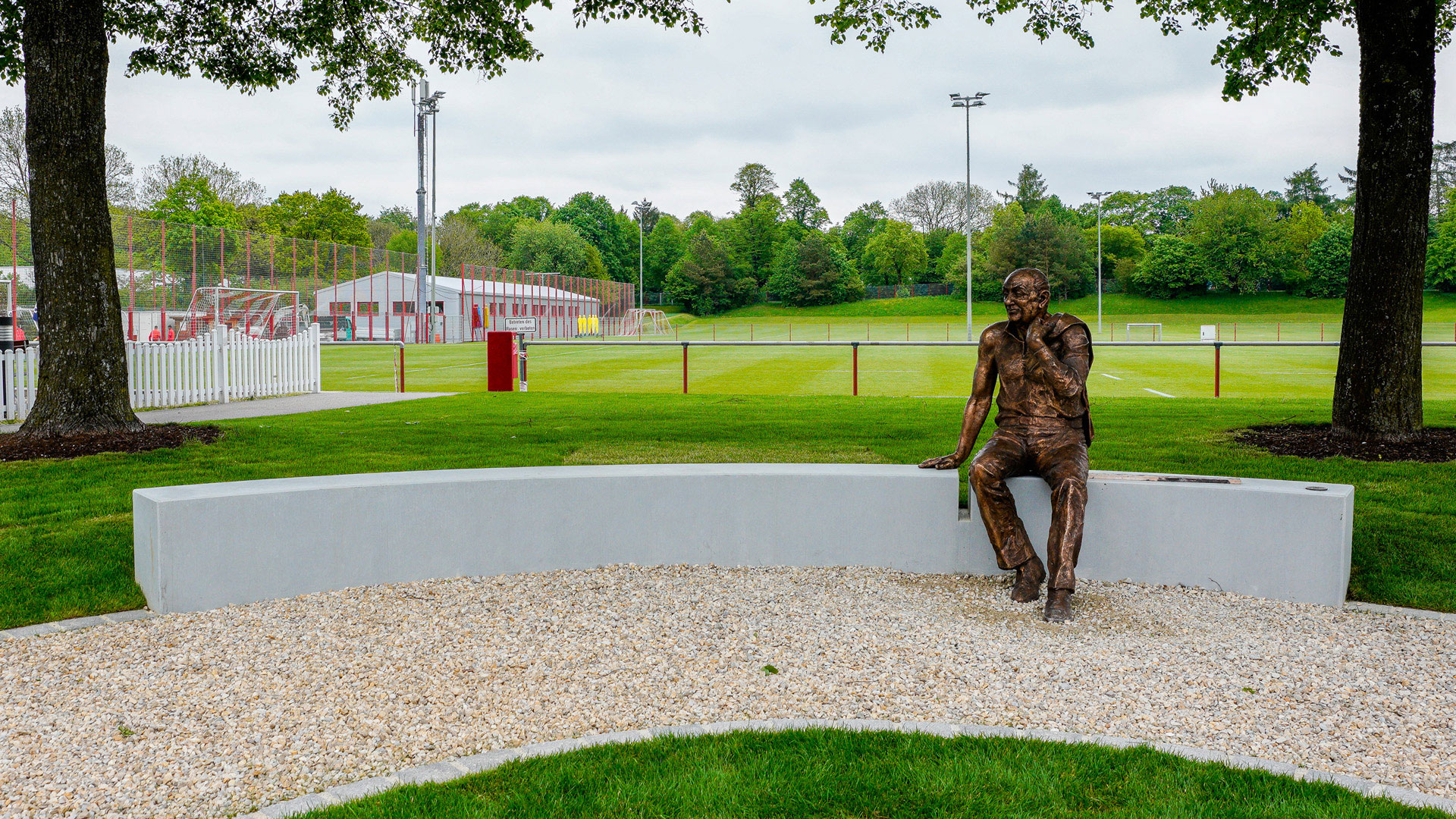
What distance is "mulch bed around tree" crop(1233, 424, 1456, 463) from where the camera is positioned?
9.36 metres

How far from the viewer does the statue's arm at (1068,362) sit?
19.1ft

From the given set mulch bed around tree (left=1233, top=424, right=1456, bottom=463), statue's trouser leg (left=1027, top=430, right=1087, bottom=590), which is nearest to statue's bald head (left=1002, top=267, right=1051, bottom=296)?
statue's trouser leg (left=1027, top=430, right=1087, bottom=590)

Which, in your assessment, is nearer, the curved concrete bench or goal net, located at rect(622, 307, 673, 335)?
the curved concrete bench

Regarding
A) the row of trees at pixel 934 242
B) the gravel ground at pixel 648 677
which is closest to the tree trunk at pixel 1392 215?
the gravel ground at pixel 648 677

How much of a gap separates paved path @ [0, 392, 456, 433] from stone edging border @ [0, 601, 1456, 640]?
8806mm

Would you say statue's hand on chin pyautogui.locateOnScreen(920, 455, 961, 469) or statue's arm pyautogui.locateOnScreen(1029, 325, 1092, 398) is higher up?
statue's arm pyautogui.locateOnScreen(1029, 325, 1092, 398)

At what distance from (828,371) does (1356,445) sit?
19539 millimetres

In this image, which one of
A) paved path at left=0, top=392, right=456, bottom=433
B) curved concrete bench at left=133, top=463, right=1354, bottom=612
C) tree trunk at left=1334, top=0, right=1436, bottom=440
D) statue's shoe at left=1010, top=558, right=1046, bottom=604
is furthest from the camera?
paved path at left=0, top=392, right=456, bottom=433

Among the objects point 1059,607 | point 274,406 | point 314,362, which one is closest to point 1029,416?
point 1059,607

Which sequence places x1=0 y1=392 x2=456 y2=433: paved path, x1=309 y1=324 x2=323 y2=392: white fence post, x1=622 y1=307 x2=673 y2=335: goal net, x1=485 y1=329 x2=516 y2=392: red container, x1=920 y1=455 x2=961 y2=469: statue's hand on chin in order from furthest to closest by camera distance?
x1=622 y1=307 x2=673 y2=335: goal net → x1=309 y1=324 x2=323 y2=392: white fence post → x1=485 y1=329 x2=516 y2=392: red container → x1=0 y1=392 x2=456 y2=433: paved path → x1=920 y1=455 x2=961 y2=469: statue's hand on chin

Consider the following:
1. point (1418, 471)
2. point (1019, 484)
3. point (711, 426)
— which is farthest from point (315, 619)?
point (1418, 471)

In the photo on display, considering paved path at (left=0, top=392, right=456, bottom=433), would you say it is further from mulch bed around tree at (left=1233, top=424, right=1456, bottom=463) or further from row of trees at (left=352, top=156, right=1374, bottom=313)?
row of trees at (left=352, top=156, right=1374, bottom=313)

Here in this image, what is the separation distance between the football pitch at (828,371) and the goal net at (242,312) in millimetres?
2048

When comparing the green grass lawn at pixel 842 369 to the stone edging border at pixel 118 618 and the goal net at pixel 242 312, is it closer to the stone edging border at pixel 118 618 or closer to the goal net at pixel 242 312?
the goal net at pixel 242 312
